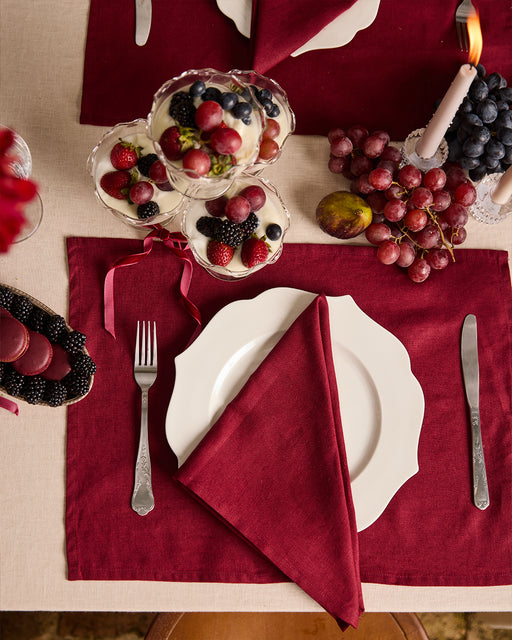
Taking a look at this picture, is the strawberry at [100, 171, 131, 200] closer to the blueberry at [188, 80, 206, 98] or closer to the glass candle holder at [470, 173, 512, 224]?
the blueberry at [188, 80, 206, 98]

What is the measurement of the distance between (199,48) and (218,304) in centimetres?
49

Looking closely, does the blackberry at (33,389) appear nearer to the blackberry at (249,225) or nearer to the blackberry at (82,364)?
the blackberry at (82,364)

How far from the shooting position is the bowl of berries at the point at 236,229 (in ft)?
2.90

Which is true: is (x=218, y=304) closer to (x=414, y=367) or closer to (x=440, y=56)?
(x=414, y=367)

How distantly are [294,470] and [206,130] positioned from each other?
0.56m

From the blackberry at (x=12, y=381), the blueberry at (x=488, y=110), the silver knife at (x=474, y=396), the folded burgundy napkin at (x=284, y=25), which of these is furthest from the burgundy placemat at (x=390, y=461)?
the folded burgundy napkin at (x=284, y=25)

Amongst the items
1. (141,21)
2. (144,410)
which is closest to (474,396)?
(144,410)

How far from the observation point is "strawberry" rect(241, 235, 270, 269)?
90 cm

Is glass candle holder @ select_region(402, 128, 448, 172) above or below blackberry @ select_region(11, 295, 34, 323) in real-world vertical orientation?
above

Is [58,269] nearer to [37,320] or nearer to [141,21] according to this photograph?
[37,320]

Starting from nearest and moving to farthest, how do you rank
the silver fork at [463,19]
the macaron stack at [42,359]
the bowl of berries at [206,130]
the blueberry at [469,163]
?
the bowl of berries at [206,130] → the macaron stack at [42,359] → the blueberry at [469,163] → the silver fork at [463,19]

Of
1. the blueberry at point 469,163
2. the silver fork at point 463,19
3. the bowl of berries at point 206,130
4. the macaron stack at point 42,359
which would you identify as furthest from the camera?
the silver fork at point 463,19

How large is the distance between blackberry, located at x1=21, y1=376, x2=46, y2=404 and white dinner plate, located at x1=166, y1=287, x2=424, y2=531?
0.69ft

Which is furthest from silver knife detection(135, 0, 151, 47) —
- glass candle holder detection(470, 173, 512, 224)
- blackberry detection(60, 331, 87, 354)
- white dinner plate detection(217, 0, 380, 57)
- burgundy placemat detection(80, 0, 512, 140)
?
glass candle holder detection(470, 173, 512, 224)
